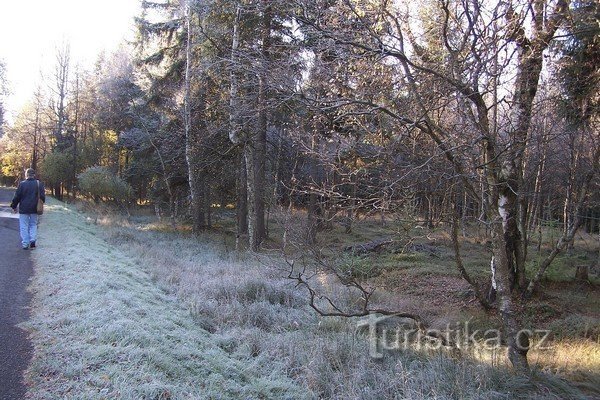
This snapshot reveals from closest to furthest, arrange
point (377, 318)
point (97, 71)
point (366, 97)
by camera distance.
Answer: point (366, 97)
point (377, 318)
point (97, 71)

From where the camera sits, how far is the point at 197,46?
1641 centimetres

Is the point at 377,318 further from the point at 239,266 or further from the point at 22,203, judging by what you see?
the point at 22,203

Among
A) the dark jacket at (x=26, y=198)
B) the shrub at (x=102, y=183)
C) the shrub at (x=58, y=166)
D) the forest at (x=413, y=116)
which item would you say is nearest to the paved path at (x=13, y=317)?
the dark jacket at (x=26, y=198)

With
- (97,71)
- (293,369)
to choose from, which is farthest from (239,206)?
(97,71)

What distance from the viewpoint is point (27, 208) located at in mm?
8781

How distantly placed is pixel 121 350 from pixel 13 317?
166 centimetres

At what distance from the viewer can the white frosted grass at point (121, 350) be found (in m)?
3.36

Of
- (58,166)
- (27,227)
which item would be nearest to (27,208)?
(27,227)

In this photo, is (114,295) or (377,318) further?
(377,318)

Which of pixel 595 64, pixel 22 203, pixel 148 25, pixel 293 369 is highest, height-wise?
pixel 148 25

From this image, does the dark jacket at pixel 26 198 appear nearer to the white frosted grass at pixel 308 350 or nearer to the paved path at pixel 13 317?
the paved path at pixel 13 317

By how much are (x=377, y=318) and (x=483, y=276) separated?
6960 mm

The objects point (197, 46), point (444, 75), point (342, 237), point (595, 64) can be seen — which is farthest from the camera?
point (342, 237)

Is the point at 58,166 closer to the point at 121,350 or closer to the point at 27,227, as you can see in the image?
the point at 27,227
